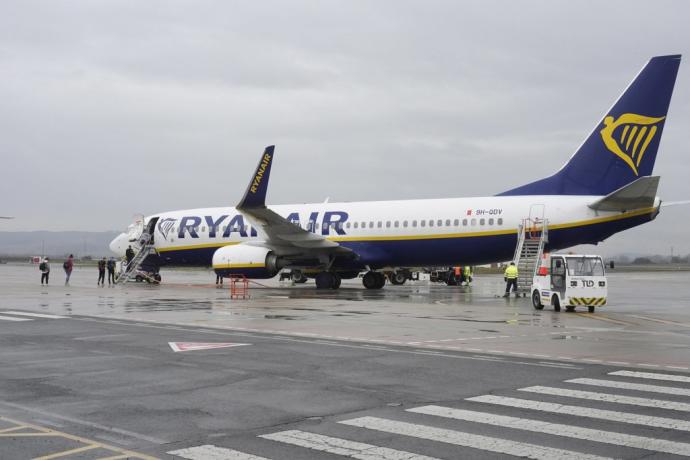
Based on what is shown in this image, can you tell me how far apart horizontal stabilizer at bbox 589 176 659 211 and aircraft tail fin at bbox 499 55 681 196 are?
1241 millimetres

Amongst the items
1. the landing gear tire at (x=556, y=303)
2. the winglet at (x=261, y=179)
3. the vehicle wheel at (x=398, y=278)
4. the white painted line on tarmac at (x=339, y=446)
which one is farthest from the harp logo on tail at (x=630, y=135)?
the white painted line on tarmac at (x=339, y=446)

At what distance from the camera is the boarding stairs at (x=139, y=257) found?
43.7 meters

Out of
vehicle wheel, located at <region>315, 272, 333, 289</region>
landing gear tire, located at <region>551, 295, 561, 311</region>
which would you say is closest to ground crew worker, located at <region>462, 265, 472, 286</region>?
vehicle wheel, located at <region>315, 272, 333, 289</region>

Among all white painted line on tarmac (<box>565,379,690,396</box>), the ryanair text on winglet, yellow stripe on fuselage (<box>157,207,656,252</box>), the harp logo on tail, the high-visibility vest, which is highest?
the harp logo on tail

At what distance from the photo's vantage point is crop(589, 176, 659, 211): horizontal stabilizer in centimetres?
2842

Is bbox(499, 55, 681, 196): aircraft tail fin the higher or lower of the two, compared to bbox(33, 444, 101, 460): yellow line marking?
higher

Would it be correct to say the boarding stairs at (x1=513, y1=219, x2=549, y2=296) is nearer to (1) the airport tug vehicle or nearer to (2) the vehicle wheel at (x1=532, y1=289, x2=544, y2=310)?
(2) the vehicle wheel at (x1=532, y1=289, x2=544, y2=310)

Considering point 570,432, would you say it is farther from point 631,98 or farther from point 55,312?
point 631,98

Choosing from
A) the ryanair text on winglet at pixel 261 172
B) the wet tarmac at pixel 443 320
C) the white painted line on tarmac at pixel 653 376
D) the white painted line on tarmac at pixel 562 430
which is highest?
the ryanair text on winglet at pixel 261 172

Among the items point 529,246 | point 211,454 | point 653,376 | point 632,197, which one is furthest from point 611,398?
point 529,246

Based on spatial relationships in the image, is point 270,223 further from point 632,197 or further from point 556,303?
point 632,197

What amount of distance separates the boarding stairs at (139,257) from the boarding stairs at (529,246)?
22.0 m

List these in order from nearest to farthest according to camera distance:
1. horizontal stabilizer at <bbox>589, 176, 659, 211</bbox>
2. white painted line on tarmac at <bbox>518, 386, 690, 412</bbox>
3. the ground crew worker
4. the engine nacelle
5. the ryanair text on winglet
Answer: white painted line on tarmac at <bbox>518, 386, 690, 412</bbox>, horizontal stabilizer at <bbox>589, 176, 659, 211</bbox>, the ryanair text on winglet, the engine nacelle, the ground crew worker

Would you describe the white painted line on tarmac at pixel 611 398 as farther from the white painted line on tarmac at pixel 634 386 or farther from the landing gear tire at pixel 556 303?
the landing gear tire at pixel 556 303
